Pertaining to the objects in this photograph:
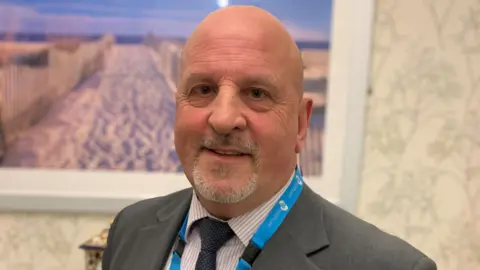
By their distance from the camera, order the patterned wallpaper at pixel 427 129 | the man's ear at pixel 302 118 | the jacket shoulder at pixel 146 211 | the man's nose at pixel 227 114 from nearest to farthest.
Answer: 1. the man's nose at pixel 227 114
2. the man's ear at pixel 302 118
3. the jacket shoulder at pixel 146 211
4. the patterned wallpaper at pixel 427 129

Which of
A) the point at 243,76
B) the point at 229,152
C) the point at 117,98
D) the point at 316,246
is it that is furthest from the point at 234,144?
the point at 117,98

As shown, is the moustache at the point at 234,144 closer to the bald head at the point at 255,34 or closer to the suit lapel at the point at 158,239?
the bald head at the point at 255,34

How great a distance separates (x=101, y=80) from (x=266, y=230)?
933 millimetres

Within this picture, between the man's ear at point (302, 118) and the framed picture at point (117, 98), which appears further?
the framed picture at point (117, 98)

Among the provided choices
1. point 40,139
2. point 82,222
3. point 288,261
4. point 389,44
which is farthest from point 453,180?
point 40,139

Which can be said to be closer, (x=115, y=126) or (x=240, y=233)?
(x=240, y=233)

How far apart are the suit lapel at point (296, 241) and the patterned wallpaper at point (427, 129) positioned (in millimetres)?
716

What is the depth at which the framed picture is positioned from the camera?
1573mm

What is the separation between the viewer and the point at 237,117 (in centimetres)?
85

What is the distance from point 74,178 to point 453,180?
1.24m

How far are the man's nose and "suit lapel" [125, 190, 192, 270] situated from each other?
1.03ft

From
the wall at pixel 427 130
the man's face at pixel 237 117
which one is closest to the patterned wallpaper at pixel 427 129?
the wall at pixel 427 130

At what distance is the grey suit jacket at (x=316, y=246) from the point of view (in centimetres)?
87

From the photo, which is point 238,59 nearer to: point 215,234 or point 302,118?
point 302,118
